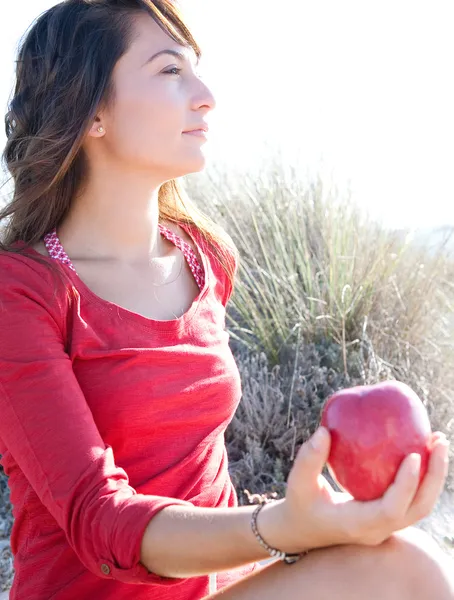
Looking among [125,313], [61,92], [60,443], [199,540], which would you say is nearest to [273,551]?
[199,540]

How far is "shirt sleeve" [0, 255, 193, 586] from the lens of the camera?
1290 mm

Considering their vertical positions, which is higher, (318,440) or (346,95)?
(318,440)

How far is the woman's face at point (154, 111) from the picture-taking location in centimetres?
178

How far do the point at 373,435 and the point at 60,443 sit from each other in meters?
0.55

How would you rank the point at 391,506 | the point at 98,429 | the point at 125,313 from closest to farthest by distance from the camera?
the point at 391,506 → the point at 98,429 → the point at 125,313

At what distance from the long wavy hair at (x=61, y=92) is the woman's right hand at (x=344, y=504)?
0.89 m

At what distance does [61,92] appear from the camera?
183cm

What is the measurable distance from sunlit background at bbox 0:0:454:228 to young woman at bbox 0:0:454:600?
1.88m

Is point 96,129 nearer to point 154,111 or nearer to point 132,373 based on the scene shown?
point 154,111

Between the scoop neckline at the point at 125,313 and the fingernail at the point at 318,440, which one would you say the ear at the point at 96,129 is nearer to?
the scoop neckline at the point at 125,313

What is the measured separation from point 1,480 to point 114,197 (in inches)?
72.6

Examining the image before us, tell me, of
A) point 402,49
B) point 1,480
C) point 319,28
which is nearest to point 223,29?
point 319,28

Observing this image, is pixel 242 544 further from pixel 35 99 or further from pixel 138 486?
pixel 35 99

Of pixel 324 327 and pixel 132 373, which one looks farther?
pixel 324 327
